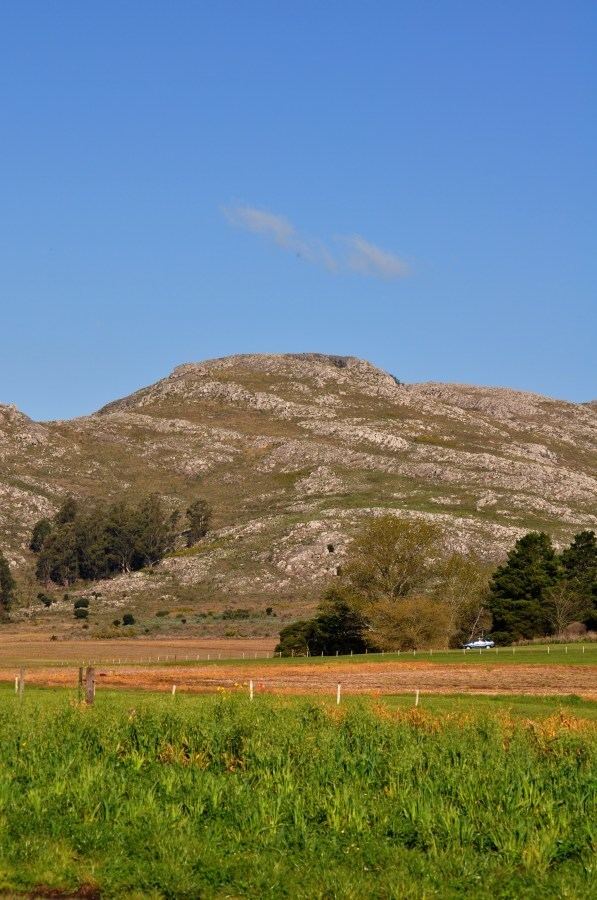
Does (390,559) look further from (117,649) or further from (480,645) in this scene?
(117,649)

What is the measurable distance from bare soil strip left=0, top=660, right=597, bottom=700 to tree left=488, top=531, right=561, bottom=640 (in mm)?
38663

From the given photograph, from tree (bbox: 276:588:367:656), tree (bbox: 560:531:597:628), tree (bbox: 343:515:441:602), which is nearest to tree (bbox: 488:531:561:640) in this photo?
tree (bbox: 560:531:597:628)

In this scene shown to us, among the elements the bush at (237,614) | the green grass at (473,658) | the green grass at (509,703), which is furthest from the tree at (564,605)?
the green grass at (509,703)

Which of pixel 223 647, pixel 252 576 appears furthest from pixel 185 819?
pixel 252 576

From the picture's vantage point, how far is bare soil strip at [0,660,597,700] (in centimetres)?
6650

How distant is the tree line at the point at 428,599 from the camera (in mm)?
116062

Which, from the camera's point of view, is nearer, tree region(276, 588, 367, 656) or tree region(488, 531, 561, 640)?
tree region(276, 588, 367, 656)

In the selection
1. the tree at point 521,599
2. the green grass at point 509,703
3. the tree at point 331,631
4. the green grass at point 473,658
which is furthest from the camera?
the tree at point 521,599

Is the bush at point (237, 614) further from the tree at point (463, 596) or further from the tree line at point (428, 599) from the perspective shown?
Answer: the tree at point (463, 596)

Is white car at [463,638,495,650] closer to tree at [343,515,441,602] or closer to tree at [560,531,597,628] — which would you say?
tree at [343,515,441,602]

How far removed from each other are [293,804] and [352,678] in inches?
2012

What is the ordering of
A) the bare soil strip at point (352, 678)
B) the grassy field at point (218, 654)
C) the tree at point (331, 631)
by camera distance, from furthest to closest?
the tree at point (331, 631)
the grassy field at point (218, 654)
the bare soil strip at point (352, 678)

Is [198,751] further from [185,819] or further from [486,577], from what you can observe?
[486,577]

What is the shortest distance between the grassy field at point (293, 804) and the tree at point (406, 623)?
77.9 meters
